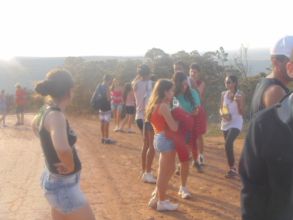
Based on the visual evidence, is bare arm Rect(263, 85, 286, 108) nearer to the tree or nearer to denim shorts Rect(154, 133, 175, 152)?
denim shorts Rect(154, 133, 175, 152)

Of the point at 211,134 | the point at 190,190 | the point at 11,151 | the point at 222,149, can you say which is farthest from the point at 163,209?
the point at 211,134

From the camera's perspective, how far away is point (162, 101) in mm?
6785

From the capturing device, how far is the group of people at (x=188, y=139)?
101 inches

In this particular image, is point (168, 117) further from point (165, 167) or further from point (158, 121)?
point (165, 167)

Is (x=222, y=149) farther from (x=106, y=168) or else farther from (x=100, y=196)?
(x=100, y=196)

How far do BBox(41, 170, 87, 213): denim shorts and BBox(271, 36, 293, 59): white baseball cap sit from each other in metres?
1.80

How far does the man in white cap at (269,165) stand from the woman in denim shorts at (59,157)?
172 centimetres

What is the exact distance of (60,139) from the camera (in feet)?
13.3

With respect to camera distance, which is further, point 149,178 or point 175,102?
point 149,178

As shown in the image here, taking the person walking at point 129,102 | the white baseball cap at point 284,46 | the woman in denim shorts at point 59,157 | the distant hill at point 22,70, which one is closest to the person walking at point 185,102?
the woman in denim shorts at point 59,157

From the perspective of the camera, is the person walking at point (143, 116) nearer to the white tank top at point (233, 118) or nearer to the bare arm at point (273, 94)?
the white tank top at point (233, 118)

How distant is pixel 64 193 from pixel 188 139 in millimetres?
3200

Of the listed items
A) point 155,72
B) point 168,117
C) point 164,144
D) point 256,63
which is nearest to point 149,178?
point 164,144

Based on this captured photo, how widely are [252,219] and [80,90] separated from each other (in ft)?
76.7
